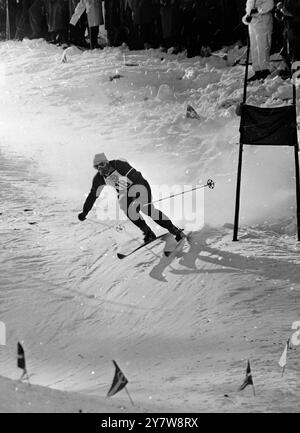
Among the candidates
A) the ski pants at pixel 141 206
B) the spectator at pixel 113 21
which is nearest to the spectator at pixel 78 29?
the spectator at pixel 113 21

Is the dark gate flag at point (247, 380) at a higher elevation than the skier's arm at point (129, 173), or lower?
lower

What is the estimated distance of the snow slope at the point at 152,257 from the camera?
7.26 metres

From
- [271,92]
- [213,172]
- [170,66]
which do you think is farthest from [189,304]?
[170,66]

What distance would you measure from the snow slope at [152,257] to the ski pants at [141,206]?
0.47m

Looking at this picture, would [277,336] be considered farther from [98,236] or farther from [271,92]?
[271,92]

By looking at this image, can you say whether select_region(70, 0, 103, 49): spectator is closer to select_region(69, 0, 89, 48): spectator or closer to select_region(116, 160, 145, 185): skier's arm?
select_region(69, 0, 89, 48): spectator

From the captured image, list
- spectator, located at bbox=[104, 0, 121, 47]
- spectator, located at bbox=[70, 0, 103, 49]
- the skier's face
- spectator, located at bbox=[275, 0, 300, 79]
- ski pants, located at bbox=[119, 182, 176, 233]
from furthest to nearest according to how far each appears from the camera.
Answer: spectator, located at bbox=[70, 0, 103, 49]
spectator, located at bbox=[104, 0, 121, 47]
spectator, located at bbox=[275, 0, 300, 79]
the skier's face
ski pants, located at bbox=[119, 182, 176, 233]

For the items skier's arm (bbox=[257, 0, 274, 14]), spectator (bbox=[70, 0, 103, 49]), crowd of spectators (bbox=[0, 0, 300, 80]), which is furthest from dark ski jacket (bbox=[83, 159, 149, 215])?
spectator (bbox=[70, 0, 103, 49])

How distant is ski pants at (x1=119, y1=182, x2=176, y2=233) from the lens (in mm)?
10984

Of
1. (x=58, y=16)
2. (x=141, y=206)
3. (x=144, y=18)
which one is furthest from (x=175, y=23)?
(x=141, y=206)

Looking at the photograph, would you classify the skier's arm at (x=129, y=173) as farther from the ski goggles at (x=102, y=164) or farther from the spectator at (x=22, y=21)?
the spectator at (x=22, y=21)

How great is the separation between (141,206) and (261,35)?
7.11 meters

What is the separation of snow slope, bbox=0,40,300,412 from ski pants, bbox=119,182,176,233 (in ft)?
1.54

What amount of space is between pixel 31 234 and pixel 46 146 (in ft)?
20.4
